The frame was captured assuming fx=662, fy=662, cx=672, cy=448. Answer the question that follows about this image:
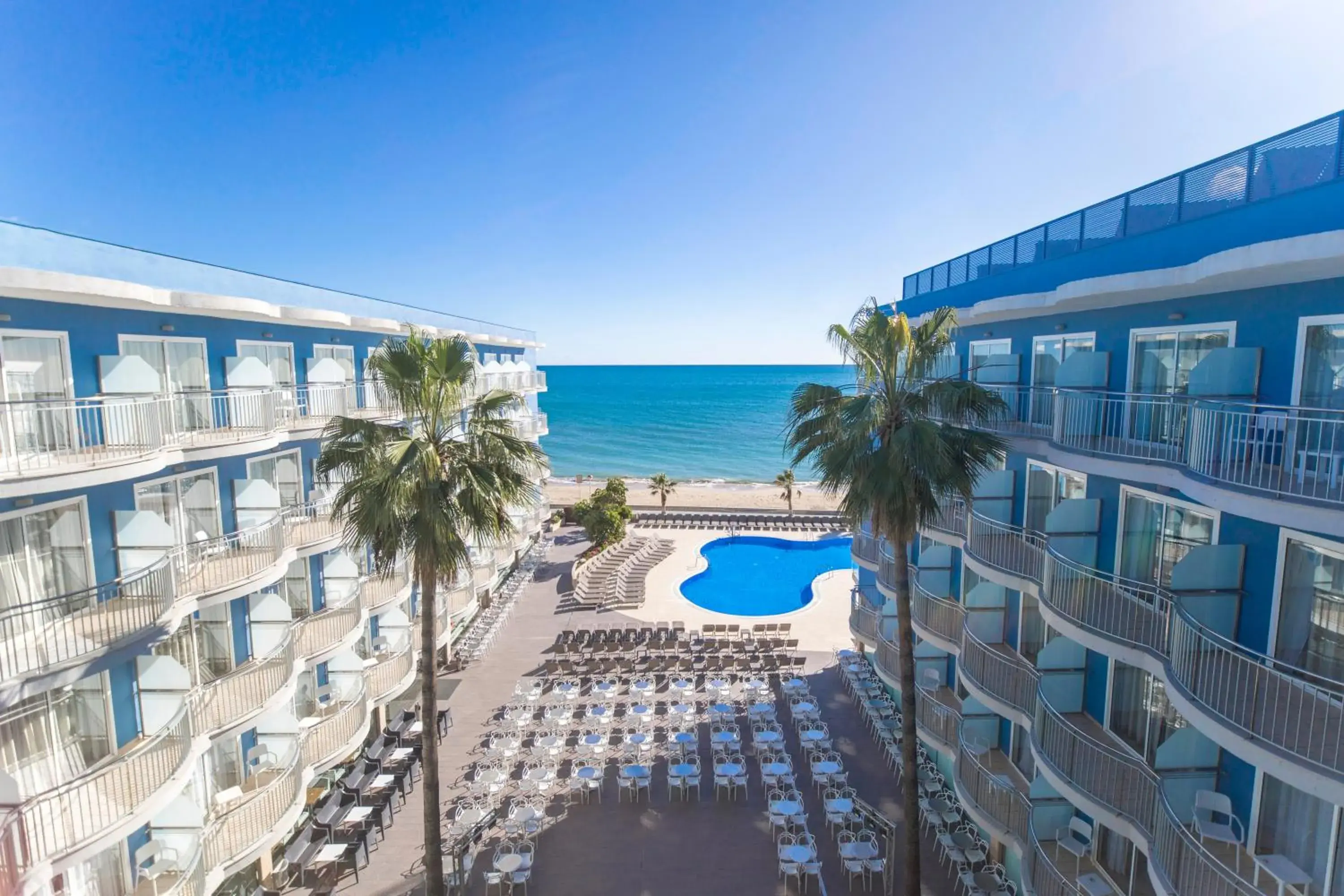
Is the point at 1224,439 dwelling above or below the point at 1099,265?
below

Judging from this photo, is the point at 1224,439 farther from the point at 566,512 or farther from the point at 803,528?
the point at 566,512

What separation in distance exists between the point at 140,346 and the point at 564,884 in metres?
14.2

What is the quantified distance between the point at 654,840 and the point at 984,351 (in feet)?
49.0

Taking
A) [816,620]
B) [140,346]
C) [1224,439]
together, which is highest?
[140,346]

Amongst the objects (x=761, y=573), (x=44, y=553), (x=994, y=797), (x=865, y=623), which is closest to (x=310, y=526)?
(x=44, y=553)

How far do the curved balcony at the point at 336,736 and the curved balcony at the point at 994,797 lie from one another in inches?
545

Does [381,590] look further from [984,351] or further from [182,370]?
[984,351]

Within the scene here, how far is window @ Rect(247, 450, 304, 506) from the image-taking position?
1631cm

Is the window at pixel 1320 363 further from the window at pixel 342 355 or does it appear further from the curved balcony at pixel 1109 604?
the window at pixel 342 355

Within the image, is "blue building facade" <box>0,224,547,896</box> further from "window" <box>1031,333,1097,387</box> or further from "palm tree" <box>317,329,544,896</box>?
"window" <box>1031,333,1097,387</box>

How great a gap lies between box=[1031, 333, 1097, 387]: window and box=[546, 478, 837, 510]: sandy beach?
3379cm

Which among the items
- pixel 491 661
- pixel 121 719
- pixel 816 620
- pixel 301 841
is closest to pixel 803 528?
pixel 816 620

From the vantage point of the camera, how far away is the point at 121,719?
464 inches

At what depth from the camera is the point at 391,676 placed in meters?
18.6
